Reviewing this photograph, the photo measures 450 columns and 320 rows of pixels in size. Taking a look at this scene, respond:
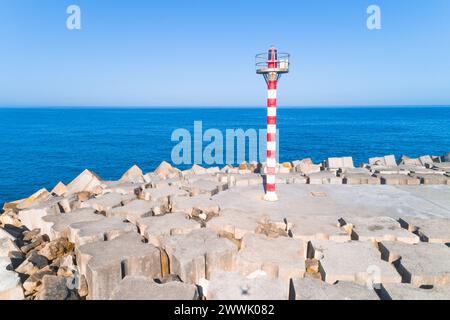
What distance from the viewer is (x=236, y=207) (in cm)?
849

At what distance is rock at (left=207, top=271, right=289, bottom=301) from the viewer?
14.8 feet

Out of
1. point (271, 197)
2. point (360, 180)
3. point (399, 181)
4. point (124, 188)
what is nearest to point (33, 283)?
point (124, 188)

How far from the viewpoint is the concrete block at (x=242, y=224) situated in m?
6.87

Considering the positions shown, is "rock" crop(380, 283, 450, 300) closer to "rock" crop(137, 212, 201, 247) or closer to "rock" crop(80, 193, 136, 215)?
"rock" crop(137, 212, 201, 247)

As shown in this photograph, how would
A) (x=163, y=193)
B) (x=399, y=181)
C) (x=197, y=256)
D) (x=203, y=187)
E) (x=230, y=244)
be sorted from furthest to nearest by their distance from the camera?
(x=399, y=181), (x=203, y=187), (x=163, y=193), (x=230, y=244), (x=197, y=256)

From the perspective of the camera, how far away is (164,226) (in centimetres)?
688

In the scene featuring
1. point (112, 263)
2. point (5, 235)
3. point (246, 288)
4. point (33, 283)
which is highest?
point (112, 263)

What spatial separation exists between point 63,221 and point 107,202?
1.27 metres

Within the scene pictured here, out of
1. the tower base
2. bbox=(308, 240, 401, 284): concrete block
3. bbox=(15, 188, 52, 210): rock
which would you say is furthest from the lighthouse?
bbox=(15, 188, 52, 210): rock

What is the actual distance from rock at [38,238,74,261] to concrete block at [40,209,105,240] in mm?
237

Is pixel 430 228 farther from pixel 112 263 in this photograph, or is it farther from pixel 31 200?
pixel 31 200

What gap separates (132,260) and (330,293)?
3067mm

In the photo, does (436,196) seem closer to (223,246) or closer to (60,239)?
(223,246)
